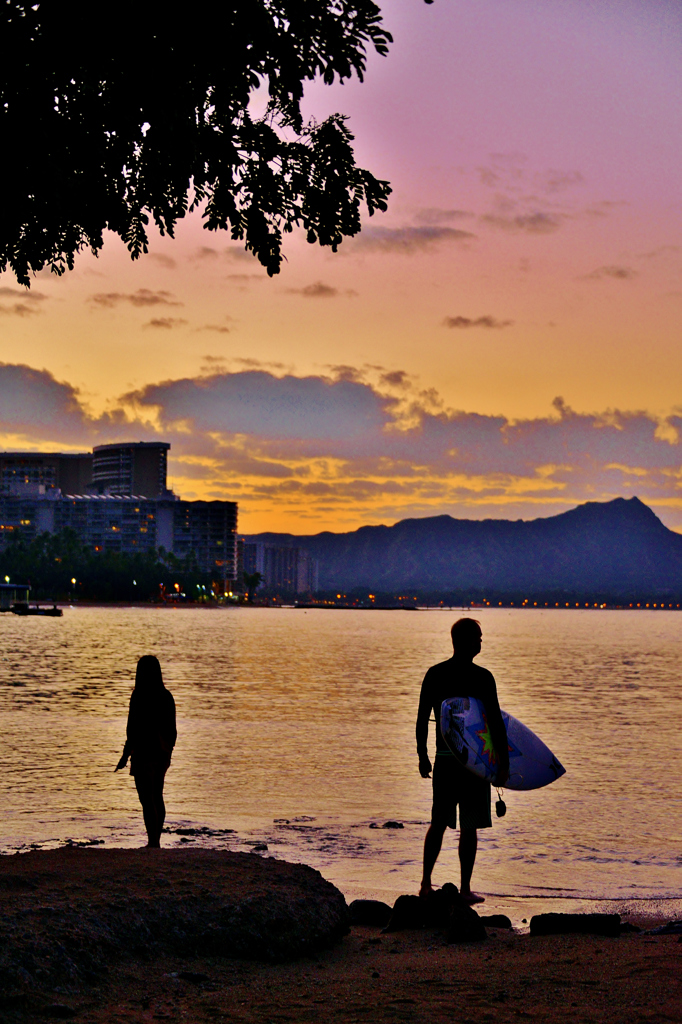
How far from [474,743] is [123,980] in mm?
3378

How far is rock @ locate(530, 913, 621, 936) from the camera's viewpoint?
29.4ft

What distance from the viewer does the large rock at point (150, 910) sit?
7125 mm

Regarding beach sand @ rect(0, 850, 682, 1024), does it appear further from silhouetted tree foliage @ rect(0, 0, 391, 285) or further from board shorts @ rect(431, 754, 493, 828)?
silhouetted tree foliage @ rect(0, 0, 391, 285)

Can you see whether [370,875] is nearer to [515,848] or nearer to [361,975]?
[515,848]

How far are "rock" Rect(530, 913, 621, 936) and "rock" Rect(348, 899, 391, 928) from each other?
136cm

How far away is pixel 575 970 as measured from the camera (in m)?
7.54

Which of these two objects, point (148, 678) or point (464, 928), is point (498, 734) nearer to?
point (464, 928)

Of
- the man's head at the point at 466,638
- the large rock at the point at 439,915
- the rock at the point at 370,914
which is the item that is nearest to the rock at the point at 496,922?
the large rock at the point at 439,915

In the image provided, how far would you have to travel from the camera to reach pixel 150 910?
786 centimetres

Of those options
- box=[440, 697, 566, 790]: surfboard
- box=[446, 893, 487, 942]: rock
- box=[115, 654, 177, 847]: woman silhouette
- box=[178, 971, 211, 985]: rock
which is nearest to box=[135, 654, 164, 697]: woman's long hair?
box=[115, 654, 177, 847]: woman silhouette

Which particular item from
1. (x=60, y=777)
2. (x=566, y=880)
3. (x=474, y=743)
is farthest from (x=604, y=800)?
(x=474, y=743)

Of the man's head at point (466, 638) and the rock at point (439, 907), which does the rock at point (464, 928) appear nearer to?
the rock at point (439, 907)

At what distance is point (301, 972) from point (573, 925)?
2507 mm

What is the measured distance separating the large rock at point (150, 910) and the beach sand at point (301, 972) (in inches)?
0.7
